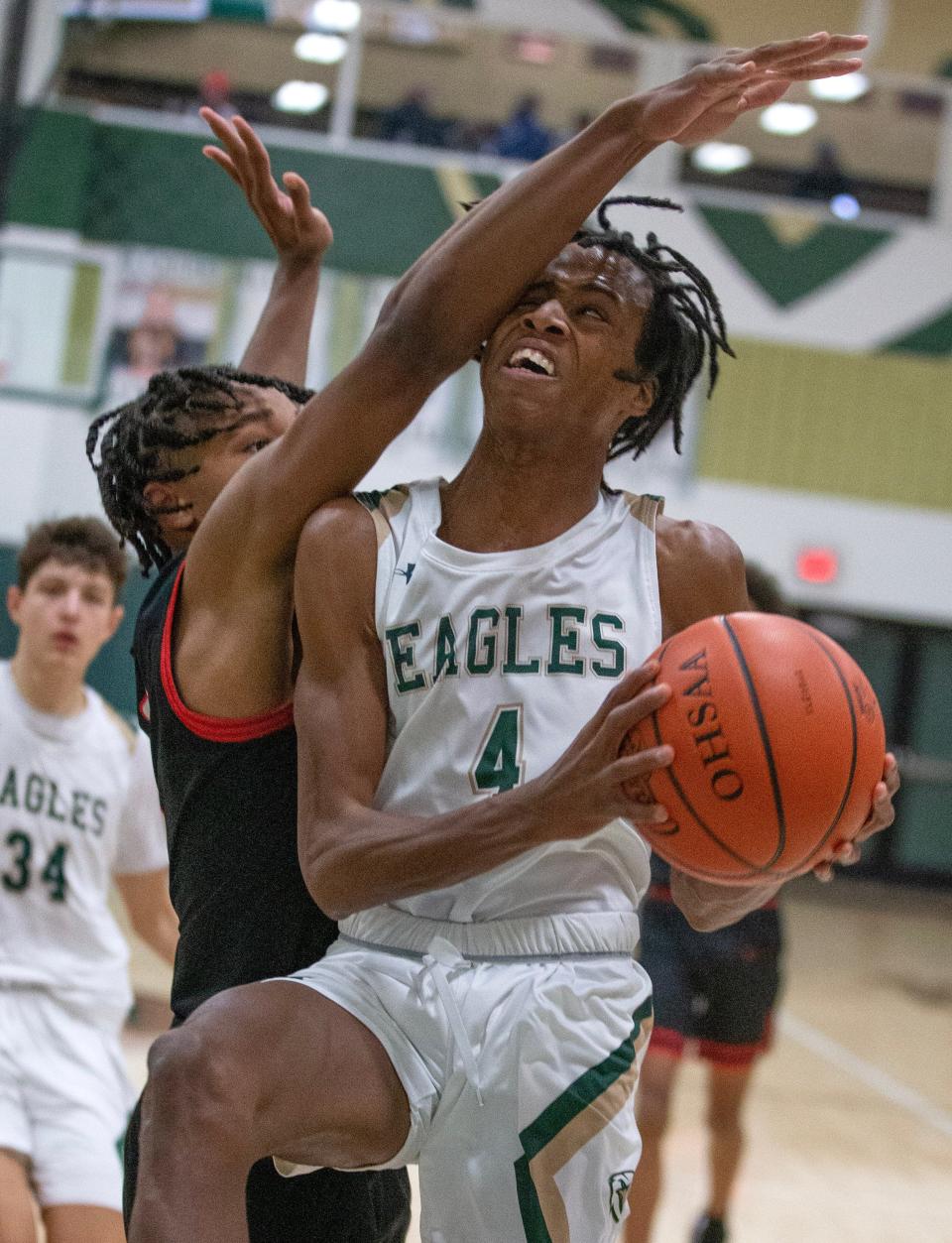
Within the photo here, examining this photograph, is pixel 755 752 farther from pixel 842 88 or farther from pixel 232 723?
pixel 842 88

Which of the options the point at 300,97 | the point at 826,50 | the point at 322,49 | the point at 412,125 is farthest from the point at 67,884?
the point at 322,49

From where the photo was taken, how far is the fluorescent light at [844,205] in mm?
14441

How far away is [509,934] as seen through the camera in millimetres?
2451

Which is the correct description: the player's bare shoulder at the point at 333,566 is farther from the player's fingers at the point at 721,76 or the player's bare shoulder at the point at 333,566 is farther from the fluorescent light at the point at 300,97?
the fluorescent light at the point at 300,97

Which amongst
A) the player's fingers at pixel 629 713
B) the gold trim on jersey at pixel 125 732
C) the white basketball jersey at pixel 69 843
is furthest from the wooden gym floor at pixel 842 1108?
the player's fingers at pixel 629 713

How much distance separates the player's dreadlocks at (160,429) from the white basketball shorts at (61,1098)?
1.45 m

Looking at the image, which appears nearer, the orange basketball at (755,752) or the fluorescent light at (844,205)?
the orange basketball at (755,752)

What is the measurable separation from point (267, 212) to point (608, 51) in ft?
41.7

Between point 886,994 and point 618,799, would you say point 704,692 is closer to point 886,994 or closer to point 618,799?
point 618,799

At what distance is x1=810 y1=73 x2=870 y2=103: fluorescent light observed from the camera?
15.0 metres

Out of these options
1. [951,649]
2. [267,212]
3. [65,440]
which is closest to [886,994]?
[951,649]

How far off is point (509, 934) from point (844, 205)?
1323 centimetres

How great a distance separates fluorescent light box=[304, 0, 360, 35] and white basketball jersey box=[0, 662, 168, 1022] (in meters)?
10.8

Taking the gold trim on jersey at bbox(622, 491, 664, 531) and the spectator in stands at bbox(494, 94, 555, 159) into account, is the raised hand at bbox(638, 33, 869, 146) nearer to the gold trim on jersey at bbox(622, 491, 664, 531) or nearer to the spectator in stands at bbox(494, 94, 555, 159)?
the gold trim on jersey at bbox(622, 491, 664, 531)
